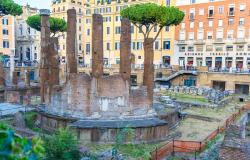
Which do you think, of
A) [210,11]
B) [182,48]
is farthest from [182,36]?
[210,11]

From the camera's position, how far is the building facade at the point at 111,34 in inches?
1937

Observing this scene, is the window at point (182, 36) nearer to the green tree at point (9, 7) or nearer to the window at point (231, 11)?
the window at point (231, 11)

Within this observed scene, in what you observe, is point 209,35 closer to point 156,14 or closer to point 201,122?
point 156,14

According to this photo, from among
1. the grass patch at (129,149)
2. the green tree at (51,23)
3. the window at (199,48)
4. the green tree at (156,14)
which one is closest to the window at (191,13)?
the window at (199,48)

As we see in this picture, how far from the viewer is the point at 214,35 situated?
44406 mm

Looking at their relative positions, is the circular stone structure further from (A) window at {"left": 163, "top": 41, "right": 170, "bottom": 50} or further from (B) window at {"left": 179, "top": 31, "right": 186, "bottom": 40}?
(A) window at {"left": 163, "top": 41, "right": 170, "bottom": 50}

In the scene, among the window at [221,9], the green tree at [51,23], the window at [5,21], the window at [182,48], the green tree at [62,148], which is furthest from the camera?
the window at [5,21]

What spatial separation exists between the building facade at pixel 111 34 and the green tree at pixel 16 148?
4340 cm

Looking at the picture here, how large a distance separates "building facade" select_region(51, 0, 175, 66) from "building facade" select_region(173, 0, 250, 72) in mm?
1983

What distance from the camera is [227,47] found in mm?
43125

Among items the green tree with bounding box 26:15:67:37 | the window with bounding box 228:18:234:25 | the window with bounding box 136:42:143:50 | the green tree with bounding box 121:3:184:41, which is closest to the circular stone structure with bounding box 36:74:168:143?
the green tree with bounding box 121:3:184:41

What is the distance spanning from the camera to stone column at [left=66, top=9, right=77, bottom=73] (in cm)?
1655

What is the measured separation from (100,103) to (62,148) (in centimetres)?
715

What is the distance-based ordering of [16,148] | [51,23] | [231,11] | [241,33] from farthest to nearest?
[51,23] < [231,11] < [241,33] < [16,148]
